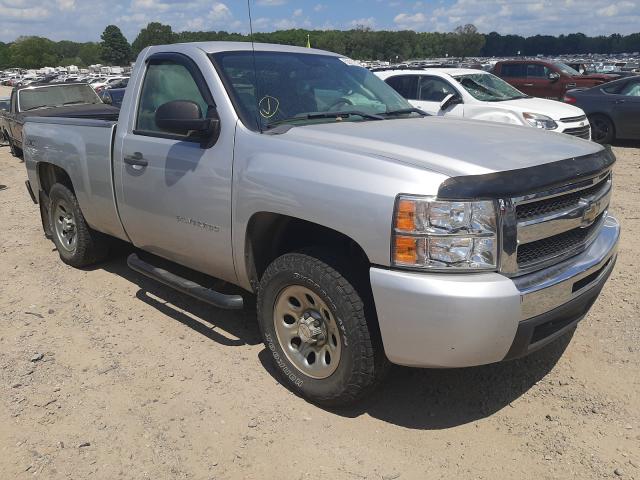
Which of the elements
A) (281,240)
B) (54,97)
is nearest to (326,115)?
(281,240)

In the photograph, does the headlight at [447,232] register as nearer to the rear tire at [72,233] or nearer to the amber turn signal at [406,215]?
the amber turn signal at [406,215]

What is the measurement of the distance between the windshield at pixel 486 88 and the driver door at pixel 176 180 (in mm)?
7540

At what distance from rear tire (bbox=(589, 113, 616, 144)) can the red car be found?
171 inches

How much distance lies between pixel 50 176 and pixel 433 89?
7.20m

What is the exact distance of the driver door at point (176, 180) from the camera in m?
3.59

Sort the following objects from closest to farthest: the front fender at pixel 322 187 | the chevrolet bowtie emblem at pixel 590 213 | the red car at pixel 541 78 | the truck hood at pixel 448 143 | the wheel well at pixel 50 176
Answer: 1. the front fender at pixel 322 187
2. the truck hood at pixel 448 143
3. the chevrolet bowtie emblem at pixel 590 213
4. the wheel well at pixel 50 176
5. the red car at pixel 541 78

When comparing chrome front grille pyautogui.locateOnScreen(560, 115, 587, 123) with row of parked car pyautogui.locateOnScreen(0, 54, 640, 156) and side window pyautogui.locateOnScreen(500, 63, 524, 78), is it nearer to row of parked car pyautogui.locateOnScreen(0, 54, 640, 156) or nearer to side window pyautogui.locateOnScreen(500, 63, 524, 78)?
row of parked car pyautogui.locateOnScreen(0, 54, 640, 156)

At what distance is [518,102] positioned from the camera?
417 inches

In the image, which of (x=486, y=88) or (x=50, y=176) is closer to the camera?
(x=50, y=176)

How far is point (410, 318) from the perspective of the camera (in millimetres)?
2695

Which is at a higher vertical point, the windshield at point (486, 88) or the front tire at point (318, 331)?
the windshield at point (486, 88)

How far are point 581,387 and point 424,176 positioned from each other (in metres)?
1.73

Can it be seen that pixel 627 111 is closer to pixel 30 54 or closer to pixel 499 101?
pixel 499 101

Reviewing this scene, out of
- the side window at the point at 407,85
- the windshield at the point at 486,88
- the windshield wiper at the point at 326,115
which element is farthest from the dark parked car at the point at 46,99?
the windshield wiper at the point at 326,115
